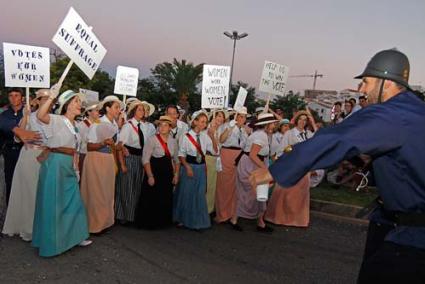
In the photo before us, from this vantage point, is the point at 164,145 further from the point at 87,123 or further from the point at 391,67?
the point at 391,67

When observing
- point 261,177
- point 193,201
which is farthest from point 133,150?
point 261,177

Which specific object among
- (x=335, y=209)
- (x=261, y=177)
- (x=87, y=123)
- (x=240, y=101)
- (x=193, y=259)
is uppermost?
(x=240, y=101)

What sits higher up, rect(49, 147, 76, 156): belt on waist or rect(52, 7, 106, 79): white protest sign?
rect(52, 7, 106, 79): white protest sign

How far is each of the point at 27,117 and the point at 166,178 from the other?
2.18 m

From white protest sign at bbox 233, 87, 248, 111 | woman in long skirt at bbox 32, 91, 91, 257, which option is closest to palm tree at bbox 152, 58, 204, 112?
white protest sign at bbox 233, 87, 248, 111

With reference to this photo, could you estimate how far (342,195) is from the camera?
9.12m

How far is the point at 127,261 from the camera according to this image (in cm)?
490

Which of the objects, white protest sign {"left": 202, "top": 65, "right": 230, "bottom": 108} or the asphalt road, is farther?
white protest sign {"left": 202, "top": 65, "right": 230, "bottom": 108}

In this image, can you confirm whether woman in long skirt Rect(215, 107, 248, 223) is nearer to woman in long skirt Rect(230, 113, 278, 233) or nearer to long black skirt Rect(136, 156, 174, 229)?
woman in long skirt Rect(230, 113, 278, 233)

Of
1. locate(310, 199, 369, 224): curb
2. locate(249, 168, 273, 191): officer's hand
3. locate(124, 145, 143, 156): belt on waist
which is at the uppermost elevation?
locate(249, 168, 273, 191): officer's hand

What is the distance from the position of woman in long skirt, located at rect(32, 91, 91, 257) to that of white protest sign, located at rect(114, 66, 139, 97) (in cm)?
342

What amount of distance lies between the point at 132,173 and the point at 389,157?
16.8 ft

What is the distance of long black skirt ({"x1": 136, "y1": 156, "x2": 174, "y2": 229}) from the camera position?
6.47 metres

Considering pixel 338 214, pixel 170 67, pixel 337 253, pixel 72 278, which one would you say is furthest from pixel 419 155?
pixel 170 67
